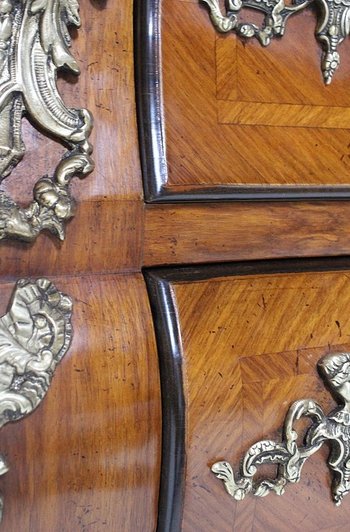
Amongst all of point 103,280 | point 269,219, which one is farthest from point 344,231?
point 103,280

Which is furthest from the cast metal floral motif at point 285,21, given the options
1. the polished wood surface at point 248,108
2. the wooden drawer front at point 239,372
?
the wooden drawer front at point 239,372

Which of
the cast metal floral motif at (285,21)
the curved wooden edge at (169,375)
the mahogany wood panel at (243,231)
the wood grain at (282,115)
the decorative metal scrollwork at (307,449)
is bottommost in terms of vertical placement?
the decorative metal scrollwork at (307,449)

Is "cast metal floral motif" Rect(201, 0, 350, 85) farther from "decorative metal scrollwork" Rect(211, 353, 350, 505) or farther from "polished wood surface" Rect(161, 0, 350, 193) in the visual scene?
"decorative metal scrollwork" Rect(211, 353, 350, 505)

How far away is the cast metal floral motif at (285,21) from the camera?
16.6 inches

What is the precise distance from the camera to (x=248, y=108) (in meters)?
0.43

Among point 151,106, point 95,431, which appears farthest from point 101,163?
point 95,431

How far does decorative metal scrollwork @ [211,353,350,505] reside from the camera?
0.44 m

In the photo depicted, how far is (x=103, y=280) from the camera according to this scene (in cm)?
40

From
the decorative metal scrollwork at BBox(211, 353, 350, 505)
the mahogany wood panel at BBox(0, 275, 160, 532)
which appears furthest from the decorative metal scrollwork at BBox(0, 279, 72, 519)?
the decorative metal scrollwork at BBox(211, 353, 350, 505)

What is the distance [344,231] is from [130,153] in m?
0.16

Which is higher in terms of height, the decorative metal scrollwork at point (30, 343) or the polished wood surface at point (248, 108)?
the polished wood surface at point (248, 108)

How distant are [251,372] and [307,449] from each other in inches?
2.7

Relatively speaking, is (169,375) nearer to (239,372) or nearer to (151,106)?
(239,372)

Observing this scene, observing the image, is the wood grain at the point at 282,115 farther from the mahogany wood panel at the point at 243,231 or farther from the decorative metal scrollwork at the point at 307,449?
the decorative metal scrollwork at the point at 307,449
